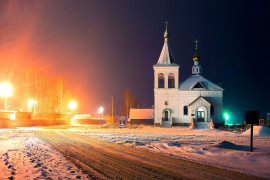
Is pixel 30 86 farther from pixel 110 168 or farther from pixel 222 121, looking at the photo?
pixel 110 168

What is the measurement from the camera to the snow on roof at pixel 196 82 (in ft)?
157

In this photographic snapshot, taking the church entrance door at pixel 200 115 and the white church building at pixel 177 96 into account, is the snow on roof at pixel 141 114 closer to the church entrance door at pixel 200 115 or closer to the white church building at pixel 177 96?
the white church building at pixel 177 96

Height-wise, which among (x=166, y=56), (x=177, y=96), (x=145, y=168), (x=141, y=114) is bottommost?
(x=145, y=168)

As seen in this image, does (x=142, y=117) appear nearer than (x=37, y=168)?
No

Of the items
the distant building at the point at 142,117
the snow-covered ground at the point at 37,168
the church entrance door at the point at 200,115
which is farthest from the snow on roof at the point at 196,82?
the snow-covered ground at the point at 37,168

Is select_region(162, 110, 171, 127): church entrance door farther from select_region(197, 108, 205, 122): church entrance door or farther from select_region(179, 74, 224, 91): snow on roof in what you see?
select_region(197, 108, 205, 122): church entrance door

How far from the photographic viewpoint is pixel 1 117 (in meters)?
41.0

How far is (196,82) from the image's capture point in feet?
158

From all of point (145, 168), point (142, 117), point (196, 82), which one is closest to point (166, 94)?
point (196, 82)

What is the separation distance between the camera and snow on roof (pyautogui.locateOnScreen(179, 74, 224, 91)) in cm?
4781

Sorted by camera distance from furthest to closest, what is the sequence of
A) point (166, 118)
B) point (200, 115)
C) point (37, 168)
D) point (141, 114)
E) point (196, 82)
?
point (141, 114), point (196, 82), point (166, 118), point (200, 115), point (37, 168)

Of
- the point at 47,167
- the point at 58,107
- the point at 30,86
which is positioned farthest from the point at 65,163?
the point at 58,107

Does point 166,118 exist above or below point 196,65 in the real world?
below

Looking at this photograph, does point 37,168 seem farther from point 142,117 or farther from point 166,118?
point 142,117
